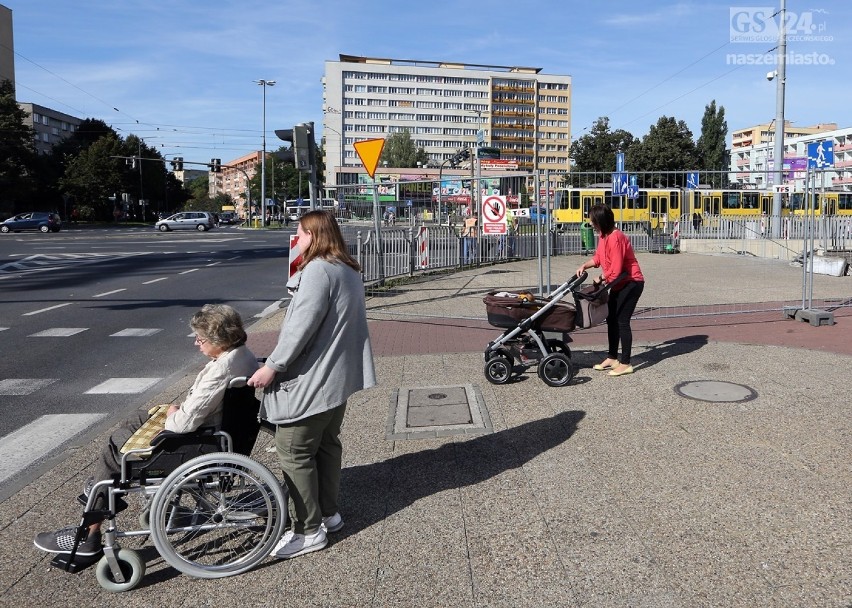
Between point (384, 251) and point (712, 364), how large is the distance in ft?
29.7

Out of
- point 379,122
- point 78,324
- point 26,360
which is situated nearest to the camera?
point 26,360

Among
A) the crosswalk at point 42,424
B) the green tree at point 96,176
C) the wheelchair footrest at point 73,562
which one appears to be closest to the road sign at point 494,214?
the crosswalk at point 42,424

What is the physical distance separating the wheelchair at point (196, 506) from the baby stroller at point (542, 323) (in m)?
3.61

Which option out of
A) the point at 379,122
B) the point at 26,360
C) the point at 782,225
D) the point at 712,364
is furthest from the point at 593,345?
the point at 379,122

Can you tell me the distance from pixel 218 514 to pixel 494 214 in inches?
434

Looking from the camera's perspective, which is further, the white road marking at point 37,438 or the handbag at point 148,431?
the white road marking at point 37,438

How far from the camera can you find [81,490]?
4656 millimetres

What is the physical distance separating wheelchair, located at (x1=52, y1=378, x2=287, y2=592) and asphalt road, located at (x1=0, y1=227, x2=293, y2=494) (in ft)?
6.11

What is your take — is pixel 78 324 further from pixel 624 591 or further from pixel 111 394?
pixel 624 591

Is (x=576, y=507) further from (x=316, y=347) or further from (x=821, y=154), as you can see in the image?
(x=821, y=154)

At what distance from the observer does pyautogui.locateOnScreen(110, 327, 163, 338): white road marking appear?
35.3ft

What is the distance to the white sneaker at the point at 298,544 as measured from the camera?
370cm

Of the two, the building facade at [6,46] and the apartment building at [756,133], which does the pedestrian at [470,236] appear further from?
the apartment building at [756,133]

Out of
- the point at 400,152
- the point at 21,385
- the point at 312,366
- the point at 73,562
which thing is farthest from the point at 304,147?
the point at 400,152
